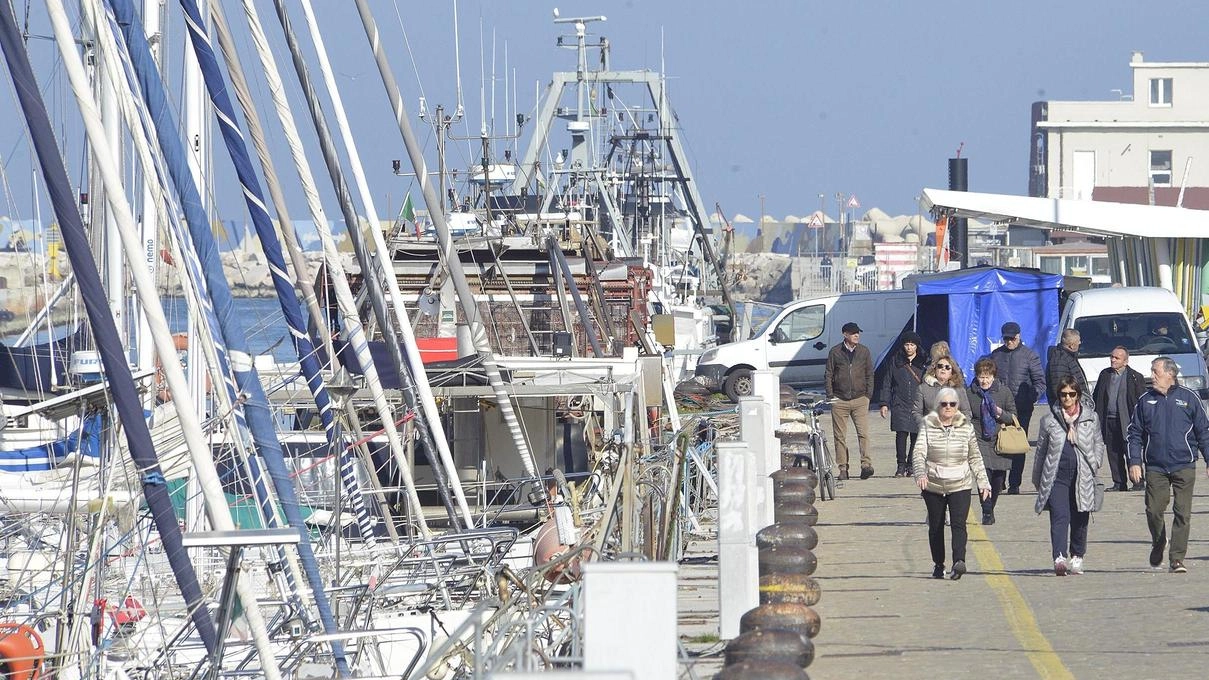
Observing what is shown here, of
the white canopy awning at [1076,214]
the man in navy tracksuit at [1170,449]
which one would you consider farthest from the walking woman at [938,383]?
the white canopy awning at [1076,214]

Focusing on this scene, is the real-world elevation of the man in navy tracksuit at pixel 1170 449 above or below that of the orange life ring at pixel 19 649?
above

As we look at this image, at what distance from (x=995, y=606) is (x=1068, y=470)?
1.67 metres

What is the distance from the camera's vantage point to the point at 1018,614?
10.9 m

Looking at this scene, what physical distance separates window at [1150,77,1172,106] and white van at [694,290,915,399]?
2150 inches

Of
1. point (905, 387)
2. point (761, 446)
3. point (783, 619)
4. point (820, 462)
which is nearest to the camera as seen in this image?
point (783, 619)

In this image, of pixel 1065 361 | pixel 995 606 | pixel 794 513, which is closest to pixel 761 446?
pixel 794 513

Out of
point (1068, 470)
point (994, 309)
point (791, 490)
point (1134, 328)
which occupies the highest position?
point (994, 309)

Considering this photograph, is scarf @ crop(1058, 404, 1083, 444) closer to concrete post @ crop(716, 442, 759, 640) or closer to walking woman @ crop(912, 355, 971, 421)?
walking woman @ crop(912, 355, 971, 421)

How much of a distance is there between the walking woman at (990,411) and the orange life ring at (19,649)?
27.4 feet

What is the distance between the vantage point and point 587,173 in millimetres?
45906

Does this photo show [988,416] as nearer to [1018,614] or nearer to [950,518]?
[950,518]

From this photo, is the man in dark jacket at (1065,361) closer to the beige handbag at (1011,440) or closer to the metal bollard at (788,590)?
the beige handbag at (1011,440)

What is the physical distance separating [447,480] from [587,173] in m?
31.9

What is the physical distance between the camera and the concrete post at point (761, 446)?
1251cm
